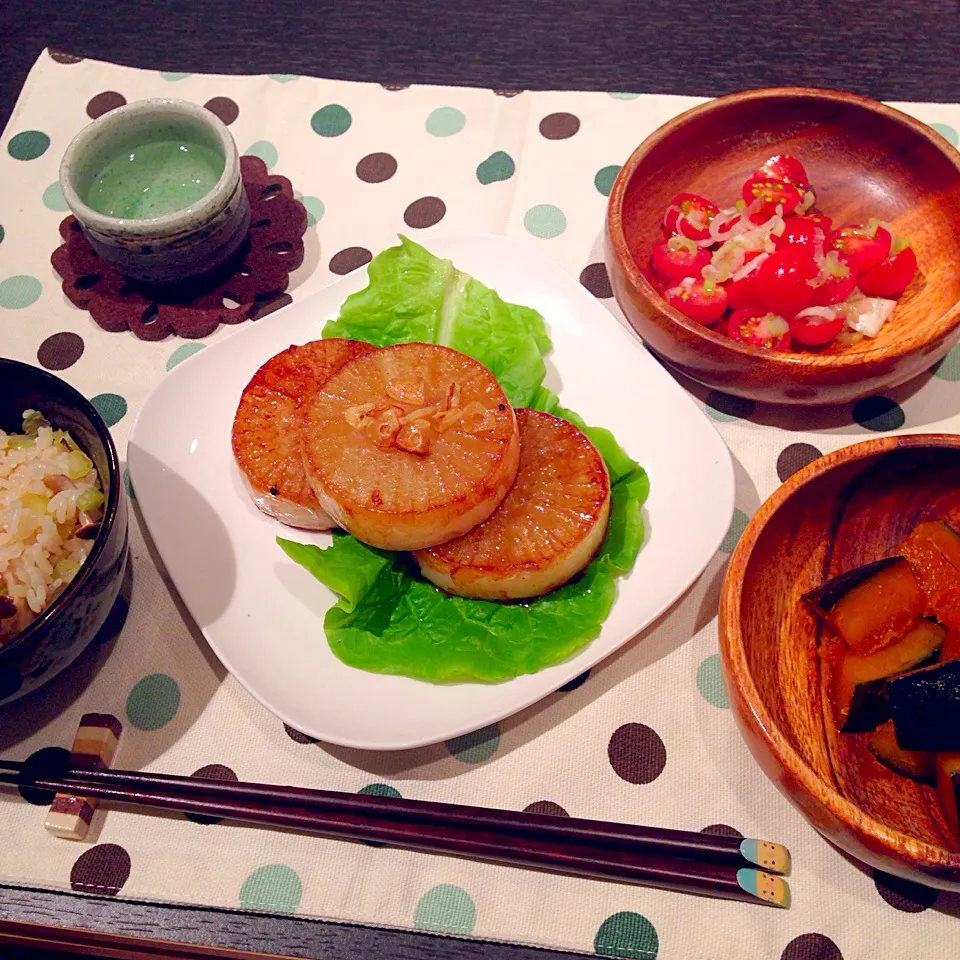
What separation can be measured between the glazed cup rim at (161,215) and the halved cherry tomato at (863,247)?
5.35ft

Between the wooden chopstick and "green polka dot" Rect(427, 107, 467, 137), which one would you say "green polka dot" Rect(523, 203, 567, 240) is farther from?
the wooden chopstick

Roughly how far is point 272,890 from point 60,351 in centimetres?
163

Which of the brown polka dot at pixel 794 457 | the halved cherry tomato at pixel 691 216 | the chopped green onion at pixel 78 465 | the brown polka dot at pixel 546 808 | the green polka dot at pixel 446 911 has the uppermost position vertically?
the halved cherry tomato at pixel 691 216

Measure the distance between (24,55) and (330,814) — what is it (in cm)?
307

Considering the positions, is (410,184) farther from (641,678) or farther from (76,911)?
(76,911)

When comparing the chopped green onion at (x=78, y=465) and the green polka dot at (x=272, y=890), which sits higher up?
the chopped green onion at (x=78, y=465)

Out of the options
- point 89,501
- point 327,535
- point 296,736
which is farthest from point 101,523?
point 296,736

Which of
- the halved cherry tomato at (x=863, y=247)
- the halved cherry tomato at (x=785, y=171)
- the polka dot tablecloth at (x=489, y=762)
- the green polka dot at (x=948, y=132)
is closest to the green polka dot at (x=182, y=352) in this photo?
the polka dot tablecloth at (x=489, y=762)

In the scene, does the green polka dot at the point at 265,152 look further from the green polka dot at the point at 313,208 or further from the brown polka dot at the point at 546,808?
the brown polka dot at the point at 546,808

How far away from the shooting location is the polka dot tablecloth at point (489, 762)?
1.67m

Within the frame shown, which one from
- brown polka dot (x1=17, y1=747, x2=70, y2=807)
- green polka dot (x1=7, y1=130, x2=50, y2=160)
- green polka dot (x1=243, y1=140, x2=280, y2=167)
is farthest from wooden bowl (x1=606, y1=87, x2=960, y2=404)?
green polka dot (x1=7, y1=130, x2=50, y2=160)

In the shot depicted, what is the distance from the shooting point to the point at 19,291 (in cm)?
261

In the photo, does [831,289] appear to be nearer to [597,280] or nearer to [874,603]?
[597,280]

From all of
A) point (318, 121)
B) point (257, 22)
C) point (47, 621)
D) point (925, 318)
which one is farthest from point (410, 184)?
point (47, 621)
